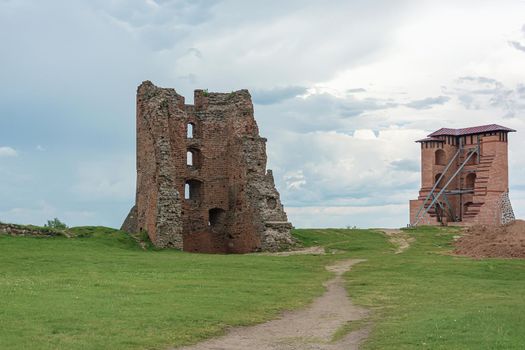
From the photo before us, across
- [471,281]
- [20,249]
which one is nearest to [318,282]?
[471,281]

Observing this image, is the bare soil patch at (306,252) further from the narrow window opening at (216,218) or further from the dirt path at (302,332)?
the dirt path at (302,332)

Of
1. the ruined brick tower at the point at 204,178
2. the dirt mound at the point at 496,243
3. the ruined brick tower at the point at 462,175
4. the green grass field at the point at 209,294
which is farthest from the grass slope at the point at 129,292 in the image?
the ruined brick tower at the point at 462,175

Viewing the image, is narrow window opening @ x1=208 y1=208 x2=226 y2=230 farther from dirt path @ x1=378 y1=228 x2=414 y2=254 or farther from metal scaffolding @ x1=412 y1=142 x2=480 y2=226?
metal scaffolding @ x1=412 y1=142 x2=480 y2=226

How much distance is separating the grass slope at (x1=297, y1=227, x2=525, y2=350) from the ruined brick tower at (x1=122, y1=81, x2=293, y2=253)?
386 centimetres

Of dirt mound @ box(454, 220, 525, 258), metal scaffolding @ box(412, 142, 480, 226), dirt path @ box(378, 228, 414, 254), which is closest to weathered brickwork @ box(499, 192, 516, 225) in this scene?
metal scaffolding @ box(412, 142, 480, 226)

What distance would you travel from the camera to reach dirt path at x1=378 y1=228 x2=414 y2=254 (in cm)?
3880

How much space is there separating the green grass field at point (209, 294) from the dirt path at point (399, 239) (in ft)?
12.4

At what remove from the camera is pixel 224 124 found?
41688mm

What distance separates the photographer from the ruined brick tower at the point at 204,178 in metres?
36.6

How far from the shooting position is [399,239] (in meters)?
42.2

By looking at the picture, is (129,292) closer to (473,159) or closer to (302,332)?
(302,332)

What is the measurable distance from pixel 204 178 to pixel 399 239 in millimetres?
12000

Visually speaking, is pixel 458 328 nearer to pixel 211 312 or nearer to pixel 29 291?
pixel 211 312

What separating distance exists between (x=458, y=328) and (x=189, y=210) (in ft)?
90.6
